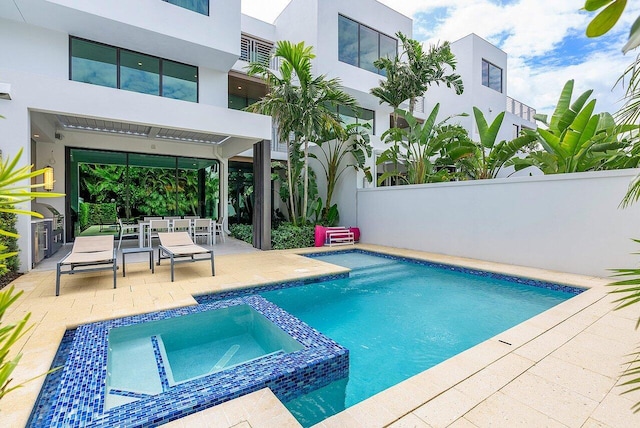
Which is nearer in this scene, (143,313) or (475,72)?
(143,313)

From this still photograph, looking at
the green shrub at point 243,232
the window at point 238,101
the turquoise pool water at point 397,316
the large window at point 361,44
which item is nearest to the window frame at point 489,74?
the large window at point 361,44

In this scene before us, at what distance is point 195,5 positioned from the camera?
10820 mm

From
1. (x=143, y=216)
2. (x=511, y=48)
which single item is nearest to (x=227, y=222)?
(x=143, y=216)

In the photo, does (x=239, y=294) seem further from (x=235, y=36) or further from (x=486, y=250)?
(x=235, y=36)

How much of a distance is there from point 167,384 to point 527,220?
8.99 m

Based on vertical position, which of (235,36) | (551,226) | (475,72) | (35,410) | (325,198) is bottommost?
(35,410)

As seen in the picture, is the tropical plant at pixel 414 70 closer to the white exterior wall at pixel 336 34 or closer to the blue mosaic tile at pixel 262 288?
the white exterior wall at pixel 336 34

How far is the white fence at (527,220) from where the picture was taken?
7.15 metres

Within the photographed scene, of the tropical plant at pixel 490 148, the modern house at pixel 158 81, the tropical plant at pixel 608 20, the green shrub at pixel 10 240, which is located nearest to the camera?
the tropical plant at pixel 608 20

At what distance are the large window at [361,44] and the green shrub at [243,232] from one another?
944 centimetres

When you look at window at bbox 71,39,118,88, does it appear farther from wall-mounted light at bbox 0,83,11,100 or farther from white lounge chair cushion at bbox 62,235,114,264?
white lounge chair cushion at bbox 62,235,114,264

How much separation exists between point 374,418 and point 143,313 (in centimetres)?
381

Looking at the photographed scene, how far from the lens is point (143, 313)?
4762mm

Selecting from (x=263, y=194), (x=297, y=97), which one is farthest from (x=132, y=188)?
(x=297, y=97)
